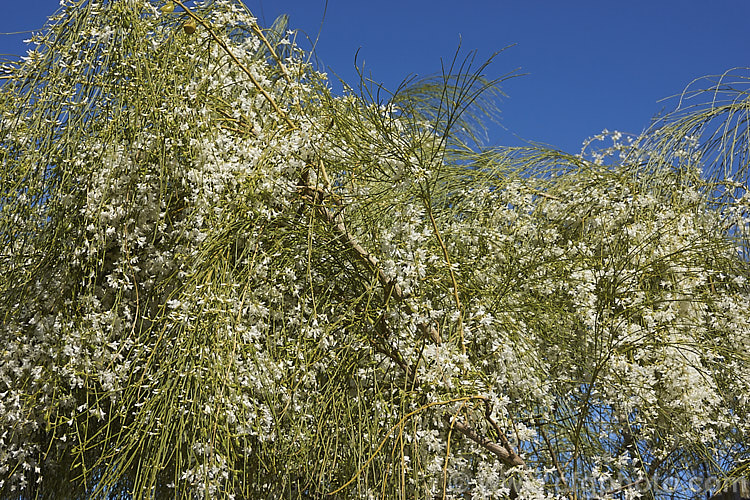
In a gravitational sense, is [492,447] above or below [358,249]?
below

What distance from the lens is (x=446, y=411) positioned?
1513 millimetres

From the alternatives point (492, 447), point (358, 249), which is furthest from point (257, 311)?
point (492, 447)

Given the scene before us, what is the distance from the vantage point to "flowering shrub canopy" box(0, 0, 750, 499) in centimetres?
149

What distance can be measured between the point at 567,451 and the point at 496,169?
89cm

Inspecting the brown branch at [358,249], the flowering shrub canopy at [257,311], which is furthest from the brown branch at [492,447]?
the brown branch at [358,249]

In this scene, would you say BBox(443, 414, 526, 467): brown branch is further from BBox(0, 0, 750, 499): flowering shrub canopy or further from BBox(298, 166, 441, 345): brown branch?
BBox(298, 166, 441, 345): brown branch

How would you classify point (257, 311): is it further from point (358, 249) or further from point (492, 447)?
point (492, 447)

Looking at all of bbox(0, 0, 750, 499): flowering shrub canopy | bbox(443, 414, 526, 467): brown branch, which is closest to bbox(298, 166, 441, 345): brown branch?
bbox(0, 0, 750, 499): flowering shrub canopy

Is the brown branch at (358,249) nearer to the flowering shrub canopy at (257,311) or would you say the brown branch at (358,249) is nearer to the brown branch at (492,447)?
the flowering shrub canopy at (257,311)

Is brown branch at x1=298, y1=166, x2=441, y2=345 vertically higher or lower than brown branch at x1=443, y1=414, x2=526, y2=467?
higher

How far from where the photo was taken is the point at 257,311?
1576 millimetres

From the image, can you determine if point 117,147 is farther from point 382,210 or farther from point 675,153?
point 675,153

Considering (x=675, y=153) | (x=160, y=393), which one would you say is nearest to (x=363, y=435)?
(x=160, y=393)

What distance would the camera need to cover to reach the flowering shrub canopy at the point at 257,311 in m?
1.49
